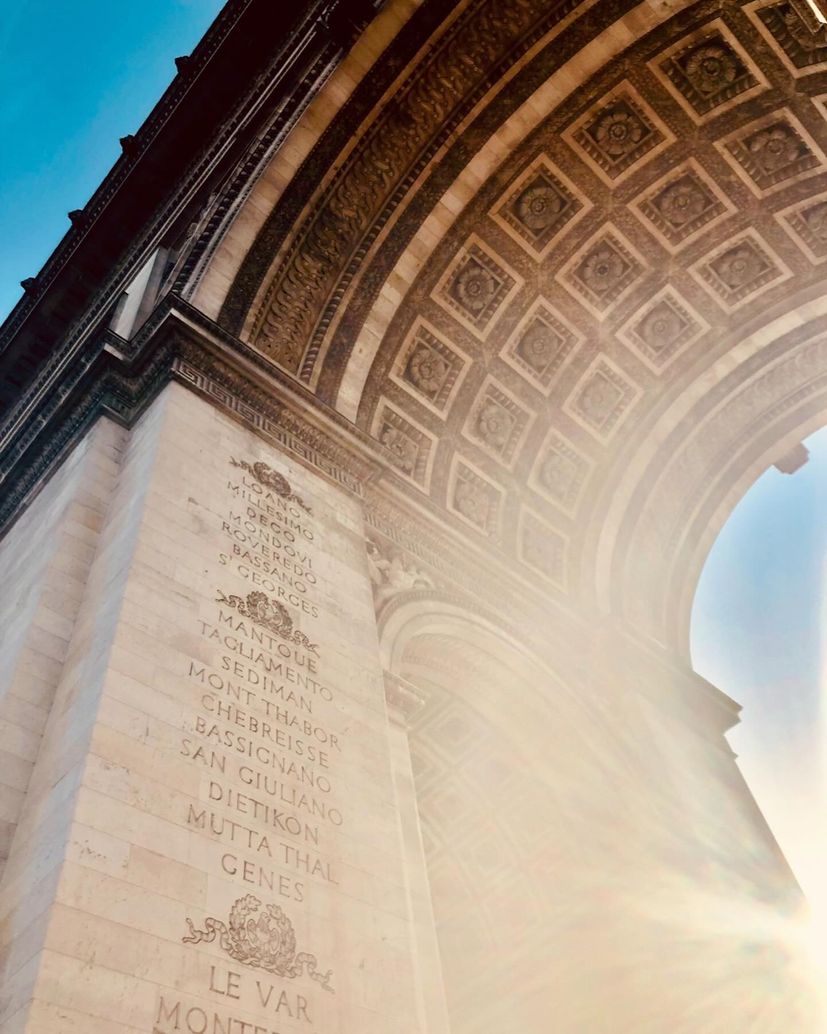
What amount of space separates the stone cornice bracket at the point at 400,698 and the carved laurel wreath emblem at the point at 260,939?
2550 mm

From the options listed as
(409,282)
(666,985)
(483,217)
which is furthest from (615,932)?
(483,217)

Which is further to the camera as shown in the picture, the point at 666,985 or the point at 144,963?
the point at 666,985

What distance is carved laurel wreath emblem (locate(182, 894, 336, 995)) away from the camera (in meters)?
3.99

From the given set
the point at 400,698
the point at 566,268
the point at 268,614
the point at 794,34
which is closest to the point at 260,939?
the point at 268,614

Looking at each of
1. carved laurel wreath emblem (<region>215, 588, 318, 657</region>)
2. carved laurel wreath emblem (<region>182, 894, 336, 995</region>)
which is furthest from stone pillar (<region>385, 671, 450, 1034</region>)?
carved laurel wreath emblem (<region>215, 588, 318, 657</region>)

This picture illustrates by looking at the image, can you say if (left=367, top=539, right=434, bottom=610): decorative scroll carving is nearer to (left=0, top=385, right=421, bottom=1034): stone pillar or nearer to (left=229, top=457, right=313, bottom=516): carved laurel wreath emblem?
(left=0, top=385, right=421, bottom=1034): stone pillar

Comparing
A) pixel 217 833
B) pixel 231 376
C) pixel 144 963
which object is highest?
pixel 231 376

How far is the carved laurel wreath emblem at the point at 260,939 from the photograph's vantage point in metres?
3.99

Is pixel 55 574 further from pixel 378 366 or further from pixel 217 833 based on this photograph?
pixel 378 366

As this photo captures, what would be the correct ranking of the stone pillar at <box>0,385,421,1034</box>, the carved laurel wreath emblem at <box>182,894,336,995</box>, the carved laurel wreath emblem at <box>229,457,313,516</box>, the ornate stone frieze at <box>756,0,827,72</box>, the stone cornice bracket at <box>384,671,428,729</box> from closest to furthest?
the stone pillar at <box>0,385,421,1034</box> < the carved laurel wreath emblem at <box>182,894,336,995</box> < the stone cornice bracket at <box>384,671,428,729</box> < the carved laurel wreath emblem at <box>229,457,313,516</box> < the ornate stone frieze at <box>756,0,827,72</box>

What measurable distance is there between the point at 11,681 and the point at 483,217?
8.67 metres

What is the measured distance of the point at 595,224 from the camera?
40.2 ft

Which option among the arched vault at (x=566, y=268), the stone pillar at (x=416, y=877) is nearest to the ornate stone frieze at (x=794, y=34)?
the arched vault at (x=566, y=268)

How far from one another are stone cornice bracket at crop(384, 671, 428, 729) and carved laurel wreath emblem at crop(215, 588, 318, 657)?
983mm
